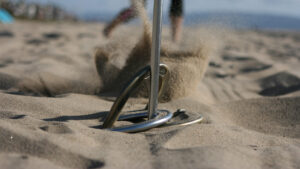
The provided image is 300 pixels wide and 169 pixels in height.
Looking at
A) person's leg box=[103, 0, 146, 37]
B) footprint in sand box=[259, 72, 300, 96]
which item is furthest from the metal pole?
person's leg box=[103, 0, 146, 37]

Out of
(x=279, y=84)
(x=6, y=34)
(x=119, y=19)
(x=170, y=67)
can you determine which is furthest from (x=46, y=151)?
(x=6, y=34)

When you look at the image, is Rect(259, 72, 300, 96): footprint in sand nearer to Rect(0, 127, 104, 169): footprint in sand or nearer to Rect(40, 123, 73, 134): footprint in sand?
Rect(40, 123, 73, 134): footprint in sand

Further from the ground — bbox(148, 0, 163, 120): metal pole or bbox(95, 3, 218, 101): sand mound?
bbox(148, 0, 163, 120): metal pole

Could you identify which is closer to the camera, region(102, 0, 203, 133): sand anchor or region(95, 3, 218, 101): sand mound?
region(102, 0, 203, 133): sand anchor

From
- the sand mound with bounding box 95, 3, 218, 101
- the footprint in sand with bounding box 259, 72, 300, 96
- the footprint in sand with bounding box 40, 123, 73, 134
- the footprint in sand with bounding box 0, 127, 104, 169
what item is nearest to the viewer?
the footprint in sand with bounding box 0, 127, 104, 169

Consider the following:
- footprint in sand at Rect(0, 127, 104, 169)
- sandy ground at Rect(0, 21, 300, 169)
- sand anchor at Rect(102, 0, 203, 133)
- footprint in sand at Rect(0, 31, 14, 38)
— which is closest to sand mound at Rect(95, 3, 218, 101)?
sandy ground at Rect(0, 21, 300, 169)

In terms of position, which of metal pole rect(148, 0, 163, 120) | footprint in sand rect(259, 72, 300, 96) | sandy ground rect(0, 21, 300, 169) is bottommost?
footprint in sand rect(259, 72, 300, 96)

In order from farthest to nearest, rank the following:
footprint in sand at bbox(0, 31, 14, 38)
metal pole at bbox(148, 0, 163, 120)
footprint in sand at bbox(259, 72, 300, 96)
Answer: footprint in sand at bbox(0, 31, 14, 38) → footprint in sand at bbox(259, 72, 300, 96) → metal pole at bbox(148, 0, 163, 120)

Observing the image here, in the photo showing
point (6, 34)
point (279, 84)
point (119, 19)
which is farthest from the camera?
point (6, 34)

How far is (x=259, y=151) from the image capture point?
150 cm

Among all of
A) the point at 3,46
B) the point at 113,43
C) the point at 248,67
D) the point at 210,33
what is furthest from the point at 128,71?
the point at 3,46

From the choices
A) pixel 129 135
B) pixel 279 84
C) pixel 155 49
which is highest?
pixel 155 49

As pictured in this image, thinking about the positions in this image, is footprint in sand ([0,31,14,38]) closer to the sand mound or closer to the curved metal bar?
the sand mound

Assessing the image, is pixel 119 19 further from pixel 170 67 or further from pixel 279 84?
pixel 170 67
